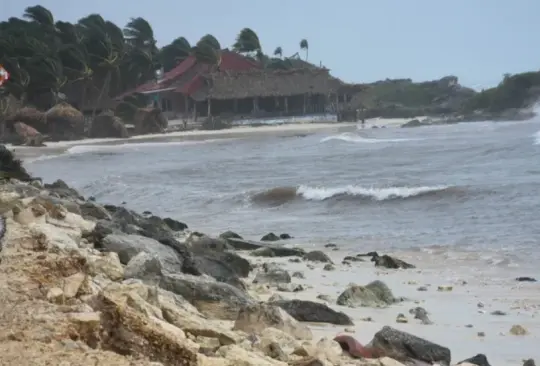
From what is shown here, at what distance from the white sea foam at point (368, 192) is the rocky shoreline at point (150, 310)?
10.1 meters

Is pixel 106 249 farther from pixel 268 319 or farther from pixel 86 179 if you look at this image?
pixel 86 179

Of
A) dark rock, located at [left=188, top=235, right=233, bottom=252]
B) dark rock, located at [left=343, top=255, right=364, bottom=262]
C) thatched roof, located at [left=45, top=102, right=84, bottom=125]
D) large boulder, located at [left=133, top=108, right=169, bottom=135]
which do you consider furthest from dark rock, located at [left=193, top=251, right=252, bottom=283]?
large boulder, located at [left=133, top=108, right=169, bottom=135]

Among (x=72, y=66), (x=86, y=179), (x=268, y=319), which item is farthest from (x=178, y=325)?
(x=72, y=66)

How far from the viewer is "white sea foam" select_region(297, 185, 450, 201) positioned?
1900 cm

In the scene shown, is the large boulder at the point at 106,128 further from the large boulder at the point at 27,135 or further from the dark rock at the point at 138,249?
the dark rock at the point at 138,249

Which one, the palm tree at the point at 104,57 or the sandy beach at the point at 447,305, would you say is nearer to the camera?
the sandy beach at the point at 447,305

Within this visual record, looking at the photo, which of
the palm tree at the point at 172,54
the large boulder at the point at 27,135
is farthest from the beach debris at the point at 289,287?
the palm tree at the point at 172,54

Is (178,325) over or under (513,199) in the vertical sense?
over

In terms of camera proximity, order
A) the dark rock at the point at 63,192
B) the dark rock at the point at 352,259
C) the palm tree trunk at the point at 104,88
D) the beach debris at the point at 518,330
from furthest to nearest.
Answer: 1. the palm tree trunk at the point at 104,88
2. the dark rock at the point at 63,192
3. the dark rock at the point at 352,259
4. the beach debris at the point at 518,330

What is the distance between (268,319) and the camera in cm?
558

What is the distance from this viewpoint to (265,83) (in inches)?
2213

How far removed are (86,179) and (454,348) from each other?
2176 cm

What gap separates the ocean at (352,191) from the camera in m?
13.4

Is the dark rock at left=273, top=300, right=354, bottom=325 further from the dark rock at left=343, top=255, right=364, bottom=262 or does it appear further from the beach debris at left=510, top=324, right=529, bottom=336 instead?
the dark rock at left=343, top=255, right=364, bottom=262
